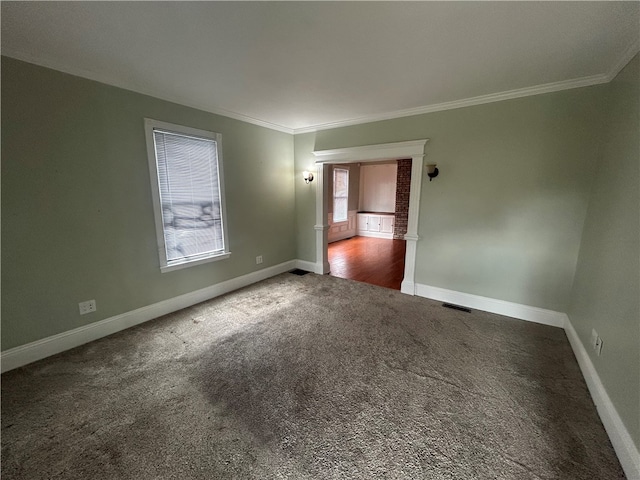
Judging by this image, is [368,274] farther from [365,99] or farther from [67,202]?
[67,202]

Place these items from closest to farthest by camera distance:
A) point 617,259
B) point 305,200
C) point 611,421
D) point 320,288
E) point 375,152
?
point 611,421
point 617,259
point 375,152
point 320,288
point 305,200

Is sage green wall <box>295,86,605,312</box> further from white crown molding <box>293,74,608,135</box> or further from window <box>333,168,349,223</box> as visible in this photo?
window <box>333,168,349,223</box>

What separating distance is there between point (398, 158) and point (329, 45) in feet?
6.70

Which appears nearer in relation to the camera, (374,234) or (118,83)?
(118,83)

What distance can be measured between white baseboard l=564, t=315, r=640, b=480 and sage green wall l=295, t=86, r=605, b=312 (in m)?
0.93

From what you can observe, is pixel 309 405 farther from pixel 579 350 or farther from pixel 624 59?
pixel 624 59

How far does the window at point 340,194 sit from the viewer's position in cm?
744

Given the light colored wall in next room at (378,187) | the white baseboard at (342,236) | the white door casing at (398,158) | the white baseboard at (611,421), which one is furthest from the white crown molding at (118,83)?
the light colored wall in next room at (378,187)

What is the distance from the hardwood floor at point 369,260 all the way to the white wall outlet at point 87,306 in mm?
3232

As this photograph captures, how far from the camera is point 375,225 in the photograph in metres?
8.17

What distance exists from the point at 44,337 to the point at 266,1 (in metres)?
3.20

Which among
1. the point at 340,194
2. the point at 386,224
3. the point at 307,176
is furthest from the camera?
the point at 386,224

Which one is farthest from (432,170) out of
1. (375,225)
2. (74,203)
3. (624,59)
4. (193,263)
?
(375,225)

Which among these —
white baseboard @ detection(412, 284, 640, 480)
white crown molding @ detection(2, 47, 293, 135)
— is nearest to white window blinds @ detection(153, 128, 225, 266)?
white crown molding @ detection(2, 47, 293, 135)
